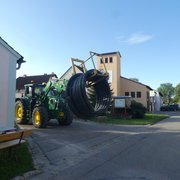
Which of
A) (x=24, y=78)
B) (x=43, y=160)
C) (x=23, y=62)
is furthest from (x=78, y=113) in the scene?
(x=24, y=78)

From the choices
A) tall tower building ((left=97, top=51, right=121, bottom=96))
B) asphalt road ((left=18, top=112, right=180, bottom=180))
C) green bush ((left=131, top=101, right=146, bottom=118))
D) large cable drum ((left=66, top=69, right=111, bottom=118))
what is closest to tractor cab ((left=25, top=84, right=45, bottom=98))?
asphalt road ((left=18, top=112, right=180, bottom=180))

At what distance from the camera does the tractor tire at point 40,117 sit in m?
17.0

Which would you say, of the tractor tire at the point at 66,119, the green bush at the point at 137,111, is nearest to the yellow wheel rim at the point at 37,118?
the tractor tire at the point at 66,119

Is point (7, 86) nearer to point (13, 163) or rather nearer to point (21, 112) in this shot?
point (13, 163)

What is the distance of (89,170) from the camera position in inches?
299

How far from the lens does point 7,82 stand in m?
12.0

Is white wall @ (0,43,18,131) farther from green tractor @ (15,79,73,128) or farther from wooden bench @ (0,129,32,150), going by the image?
green tractor @ (15,79,73,128)

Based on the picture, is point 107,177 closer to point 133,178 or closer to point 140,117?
point 133,178

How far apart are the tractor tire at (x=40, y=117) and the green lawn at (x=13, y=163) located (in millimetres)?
7639

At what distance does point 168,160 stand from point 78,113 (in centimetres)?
338

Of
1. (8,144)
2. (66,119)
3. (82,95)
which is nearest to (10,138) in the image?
(8,144)

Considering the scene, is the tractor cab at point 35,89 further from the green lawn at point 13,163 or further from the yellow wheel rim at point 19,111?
the green lawn at point 13,163

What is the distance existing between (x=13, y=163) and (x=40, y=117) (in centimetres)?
940

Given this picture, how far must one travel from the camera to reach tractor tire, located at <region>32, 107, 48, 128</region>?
16984 millimetres
